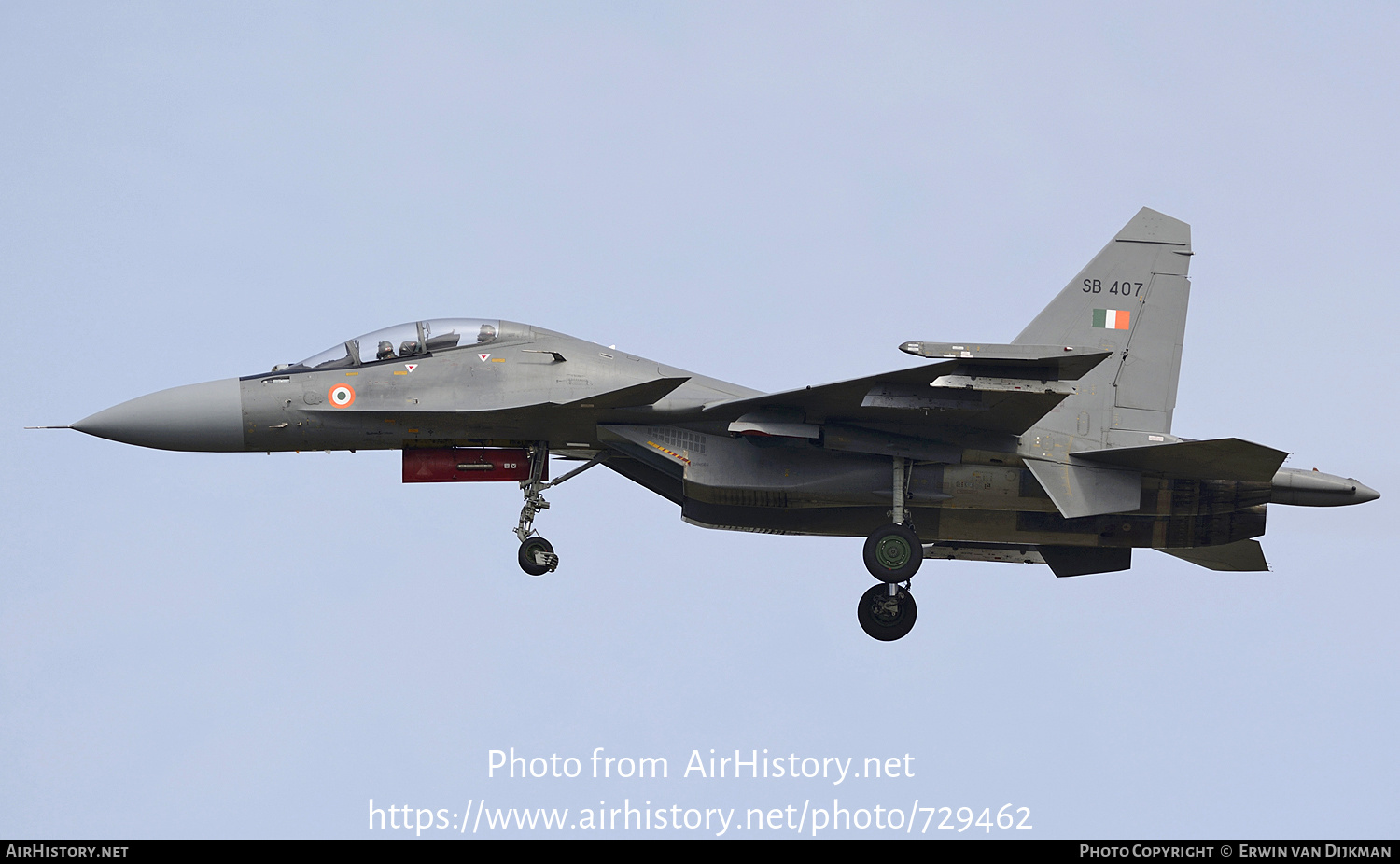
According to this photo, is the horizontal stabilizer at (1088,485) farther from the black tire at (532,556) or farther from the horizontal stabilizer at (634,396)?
the black tire at (532,556)

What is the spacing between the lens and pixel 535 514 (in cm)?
2103

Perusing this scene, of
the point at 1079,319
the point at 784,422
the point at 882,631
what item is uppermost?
the point at 1079,319

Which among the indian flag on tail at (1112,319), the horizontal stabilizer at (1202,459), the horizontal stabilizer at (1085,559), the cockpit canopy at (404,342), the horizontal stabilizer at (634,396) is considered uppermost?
Result: the indian flag on tail at (1112,319)

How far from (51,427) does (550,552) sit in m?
6.43

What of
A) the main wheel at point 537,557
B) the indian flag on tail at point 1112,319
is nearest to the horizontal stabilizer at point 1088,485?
the indian flag on tail at point 1112,319

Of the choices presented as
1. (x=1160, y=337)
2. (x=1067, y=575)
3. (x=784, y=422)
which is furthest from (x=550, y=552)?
(x=1160, y=337)

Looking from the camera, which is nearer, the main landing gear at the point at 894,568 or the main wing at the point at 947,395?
the main wing at the point at 947,395

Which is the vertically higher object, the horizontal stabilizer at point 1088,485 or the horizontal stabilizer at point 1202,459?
the horizontal stabilizer at point 1202,459

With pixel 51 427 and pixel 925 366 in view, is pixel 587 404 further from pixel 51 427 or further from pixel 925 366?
pixel 51 427

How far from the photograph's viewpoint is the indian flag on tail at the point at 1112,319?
22.4 meters

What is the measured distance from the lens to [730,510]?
70.7ft

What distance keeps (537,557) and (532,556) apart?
0.06 metres

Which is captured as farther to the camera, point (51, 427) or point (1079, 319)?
point (1079, 319)

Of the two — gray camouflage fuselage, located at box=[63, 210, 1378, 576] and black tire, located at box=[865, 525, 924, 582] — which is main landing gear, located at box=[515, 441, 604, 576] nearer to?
gray camouflage fuselage, located at box=[63, 210, 1378, 576]
